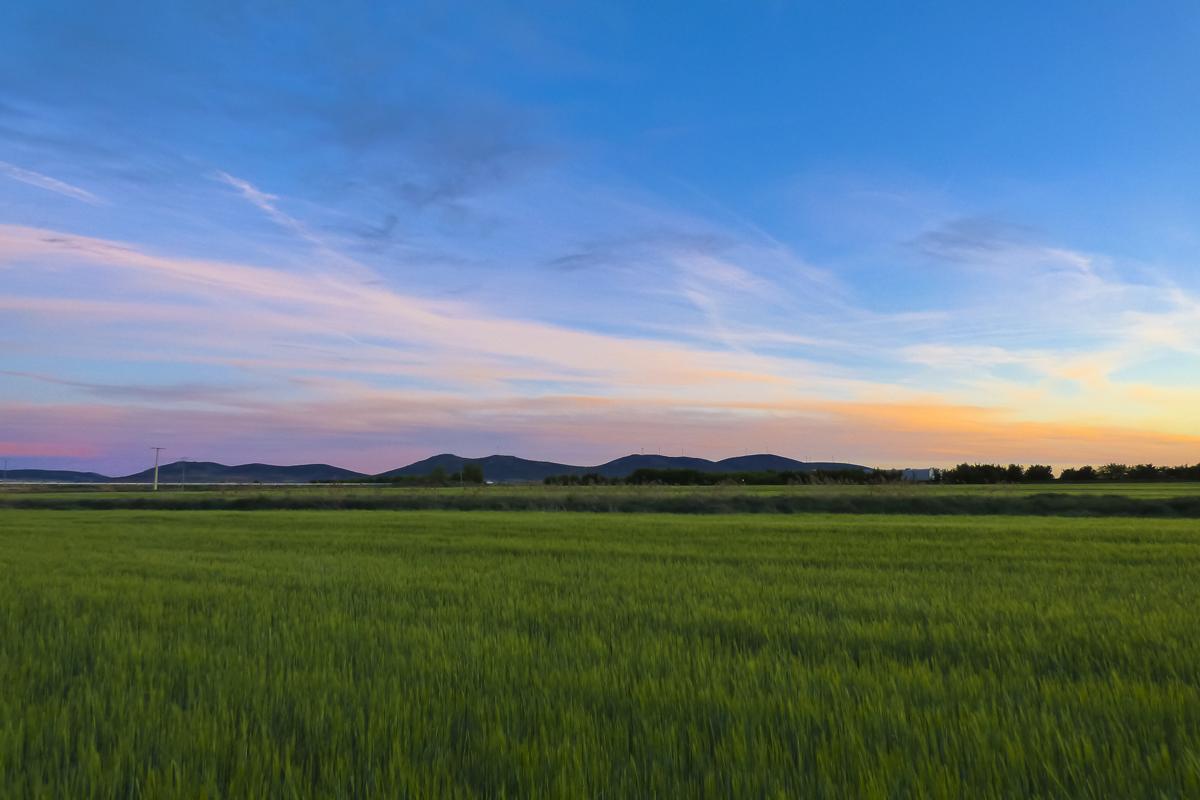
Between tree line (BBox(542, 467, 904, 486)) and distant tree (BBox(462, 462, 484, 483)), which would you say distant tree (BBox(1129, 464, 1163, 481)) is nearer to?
tree line (BBox(542, 467, 904, 486))

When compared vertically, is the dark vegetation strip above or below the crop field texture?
below

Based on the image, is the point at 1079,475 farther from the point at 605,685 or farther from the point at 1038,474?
the point at 605,685

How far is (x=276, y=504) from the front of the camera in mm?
37719

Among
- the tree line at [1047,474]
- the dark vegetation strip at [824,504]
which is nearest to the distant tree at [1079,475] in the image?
the tree line at [1047,474]

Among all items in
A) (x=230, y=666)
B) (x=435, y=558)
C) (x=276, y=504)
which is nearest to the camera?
(x=230, y=666)

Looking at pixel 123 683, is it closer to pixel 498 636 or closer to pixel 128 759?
pixel 128 759

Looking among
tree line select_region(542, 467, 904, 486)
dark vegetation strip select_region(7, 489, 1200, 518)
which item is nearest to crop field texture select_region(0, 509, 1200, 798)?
dark vegetation strip select_region(7, 489, 1200, 518)

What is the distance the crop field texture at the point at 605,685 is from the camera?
252 centimetres

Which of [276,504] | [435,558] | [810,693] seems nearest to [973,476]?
[276,504]

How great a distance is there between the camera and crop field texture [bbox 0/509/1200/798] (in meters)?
2.52

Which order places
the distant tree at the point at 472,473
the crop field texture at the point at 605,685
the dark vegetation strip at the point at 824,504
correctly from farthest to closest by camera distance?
the distant tree at the point at 472,473 < the dark vegetation strip at the point at 824,504 < the crop field texture at the point at 605,685

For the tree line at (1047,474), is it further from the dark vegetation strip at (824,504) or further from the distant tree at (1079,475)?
the dark vegetation strip at (824,504)

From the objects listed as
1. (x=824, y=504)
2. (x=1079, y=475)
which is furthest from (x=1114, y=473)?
(x=824, y=504)

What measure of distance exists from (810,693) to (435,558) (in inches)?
333
